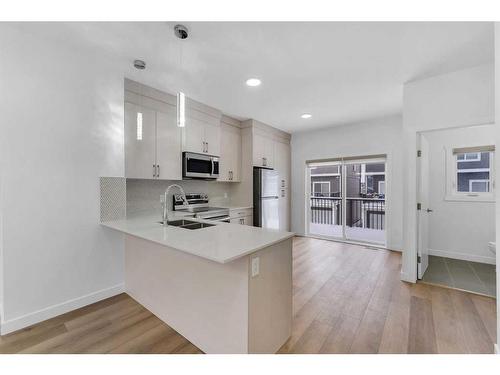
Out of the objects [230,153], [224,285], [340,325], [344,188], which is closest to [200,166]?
[230,153]

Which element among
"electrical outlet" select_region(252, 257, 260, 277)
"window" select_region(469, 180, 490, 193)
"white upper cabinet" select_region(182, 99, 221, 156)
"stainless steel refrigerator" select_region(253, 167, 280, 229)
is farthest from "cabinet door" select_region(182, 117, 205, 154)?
"window" select_region(469, 180, 490, 193)

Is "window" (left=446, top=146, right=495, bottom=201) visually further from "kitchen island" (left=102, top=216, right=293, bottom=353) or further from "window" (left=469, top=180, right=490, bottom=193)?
"kitchen island" (left=102, top=216, right=293, bottom=353)

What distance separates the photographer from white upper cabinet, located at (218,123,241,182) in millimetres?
3988

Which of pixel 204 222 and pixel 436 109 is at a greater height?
pixel 436 109

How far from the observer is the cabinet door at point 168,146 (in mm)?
2946

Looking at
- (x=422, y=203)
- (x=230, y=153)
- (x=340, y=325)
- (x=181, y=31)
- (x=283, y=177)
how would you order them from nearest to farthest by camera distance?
(x=181, y=31) → (x=340, y=325) → (x=422, y=203) → (x=230, y=153) → (x=283, y=177)

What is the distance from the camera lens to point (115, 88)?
2369mm

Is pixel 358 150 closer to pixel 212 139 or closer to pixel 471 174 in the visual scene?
pixel 471 174

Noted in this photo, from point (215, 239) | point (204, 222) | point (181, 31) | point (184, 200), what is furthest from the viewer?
point (184, 200)

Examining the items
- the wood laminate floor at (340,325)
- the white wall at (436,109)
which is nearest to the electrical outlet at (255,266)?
the wood laminate floor at (340,325)

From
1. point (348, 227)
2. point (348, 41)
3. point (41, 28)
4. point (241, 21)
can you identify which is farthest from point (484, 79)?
point (41, 28)

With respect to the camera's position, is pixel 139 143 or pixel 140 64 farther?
Result: pixel 139 143

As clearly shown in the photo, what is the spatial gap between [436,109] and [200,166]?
316 cm

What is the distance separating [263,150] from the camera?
449cm
